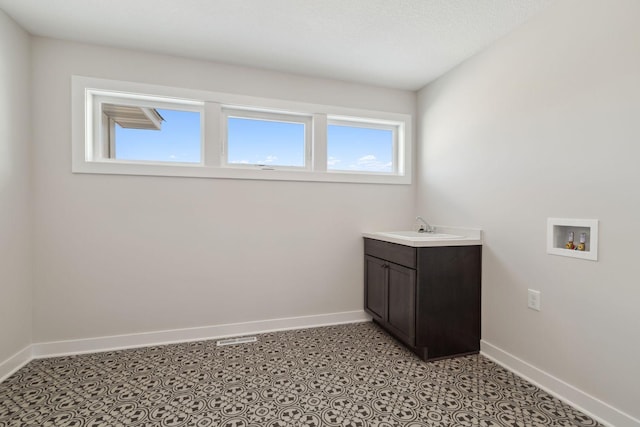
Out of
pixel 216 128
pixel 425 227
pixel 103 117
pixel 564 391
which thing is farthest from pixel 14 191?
pixel 564 391

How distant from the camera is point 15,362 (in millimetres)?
2115

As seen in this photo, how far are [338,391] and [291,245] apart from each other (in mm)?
1358

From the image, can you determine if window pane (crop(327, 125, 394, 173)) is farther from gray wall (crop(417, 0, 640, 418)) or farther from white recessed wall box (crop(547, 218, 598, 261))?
white recessed wall box (crop(547, 218, 598, 261))

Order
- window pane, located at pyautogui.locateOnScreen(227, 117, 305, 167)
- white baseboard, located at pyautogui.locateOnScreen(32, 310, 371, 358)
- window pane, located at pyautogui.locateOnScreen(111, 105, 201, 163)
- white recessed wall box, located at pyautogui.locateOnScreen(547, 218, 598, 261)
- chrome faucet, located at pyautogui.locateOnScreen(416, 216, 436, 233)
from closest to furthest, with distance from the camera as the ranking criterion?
white recessed wall box, located at pyautogui.locateOnScreen(547, 218, 598, 261)
white baseboard, located at pyautogui.locateOnScreen(32, 310, 371, 358)
window pane, located at pyautogui.locateOnScreen(111, 105, 201, 163)
window pane, located at pyautogui.locateOnScreen(227, 117, 305, 167)
chrome faucet, located at pyautogui.locateOnScreen(416, 216, 436, 233)

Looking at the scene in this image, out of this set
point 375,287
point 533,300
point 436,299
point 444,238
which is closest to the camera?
point 533,300

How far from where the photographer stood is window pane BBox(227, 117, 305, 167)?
2809 mm

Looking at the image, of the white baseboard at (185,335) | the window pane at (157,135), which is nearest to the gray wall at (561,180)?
the white baseboard at (185,335)

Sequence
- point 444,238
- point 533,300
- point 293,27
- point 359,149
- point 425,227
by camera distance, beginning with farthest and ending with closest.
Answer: point 359,149 → point 425,227 → point 444,238 → point 293,27 → point 533,300

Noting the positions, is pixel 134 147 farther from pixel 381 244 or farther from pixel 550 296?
pixel 550 296

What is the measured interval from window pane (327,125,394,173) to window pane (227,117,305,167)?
34 cm

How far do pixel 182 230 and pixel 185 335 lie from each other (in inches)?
36.6

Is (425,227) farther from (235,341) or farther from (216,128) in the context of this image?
(216,128)

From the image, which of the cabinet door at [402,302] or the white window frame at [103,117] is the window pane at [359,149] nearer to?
the cabinet door at [402,302]

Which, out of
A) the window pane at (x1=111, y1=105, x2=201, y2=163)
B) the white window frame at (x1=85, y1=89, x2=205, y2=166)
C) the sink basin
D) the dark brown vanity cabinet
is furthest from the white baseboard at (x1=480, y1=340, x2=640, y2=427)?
the white window frame at (x1=85, y1=89, x2=205, y2=166)
